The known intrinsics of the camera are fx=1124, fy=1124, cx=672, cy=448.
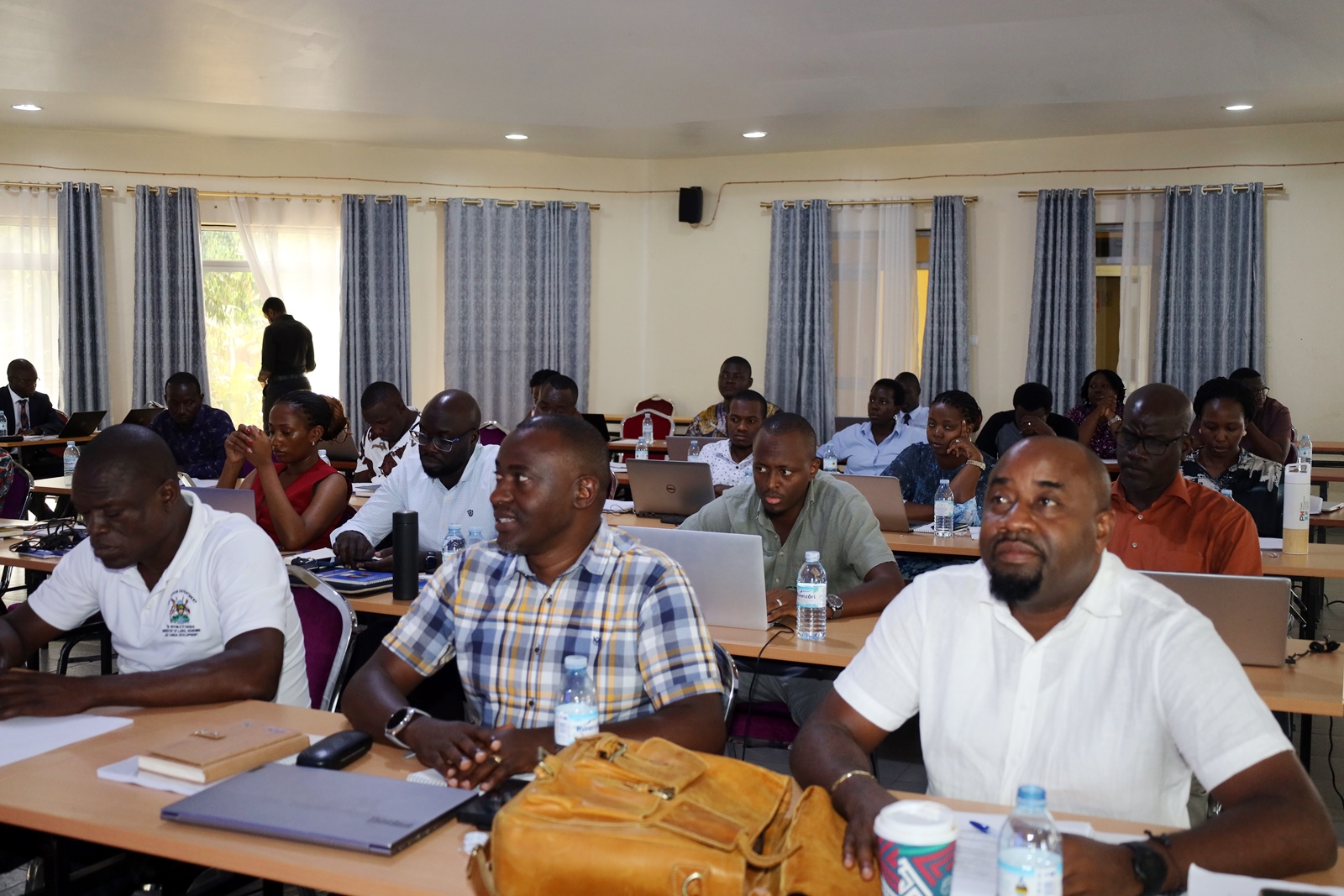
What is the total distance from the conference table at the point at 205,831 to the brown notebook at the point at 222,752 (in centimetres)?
5

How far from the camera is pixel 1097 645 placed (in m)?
1.95

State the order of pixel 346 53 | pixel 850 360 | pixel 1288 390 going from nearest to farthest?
pixel 346 53 → pixel 1288 390 → pixel 850 360

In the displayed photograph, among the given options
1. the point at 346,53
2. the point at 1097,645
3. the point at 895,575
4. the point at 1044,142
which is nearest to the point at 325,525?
the point at 895,575

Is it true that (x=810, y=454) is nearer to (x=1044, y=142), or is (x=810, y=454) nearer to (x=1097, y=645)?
(x=1097, y=645)

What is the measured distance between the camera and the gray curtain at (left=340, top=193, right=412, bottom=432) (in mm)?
10836

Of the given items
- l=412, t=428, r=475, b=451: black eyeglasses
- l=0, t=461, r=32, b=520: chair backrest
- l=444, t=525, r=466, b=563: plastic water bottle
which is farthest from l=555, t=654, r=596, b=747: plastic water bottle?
l=0, t=461, r=32, b=520: chair backrest

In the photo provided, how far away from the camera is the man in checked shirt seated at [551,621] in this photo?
2.28 meters

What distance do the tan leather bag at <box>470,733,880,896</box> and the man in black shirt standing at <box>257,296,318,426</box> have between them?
30.6 feet

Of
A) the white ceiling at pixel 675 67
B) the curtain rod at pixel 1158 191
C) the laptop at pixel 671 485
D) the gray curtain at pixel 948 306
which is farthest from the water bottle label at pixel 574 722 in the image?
the curtain rod at pixel 1158 191

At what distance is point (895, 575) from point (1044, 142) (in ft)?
24.7

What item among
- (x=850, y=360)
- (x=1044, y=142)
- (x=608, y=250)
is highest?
(x=1044, y=142)

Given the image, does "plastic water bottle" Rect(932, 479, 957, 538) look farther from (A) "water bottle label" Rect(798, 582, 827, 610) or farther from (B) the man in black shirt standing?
(B) the man in black shirt standing

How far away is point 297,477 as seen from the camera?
15.4 ft

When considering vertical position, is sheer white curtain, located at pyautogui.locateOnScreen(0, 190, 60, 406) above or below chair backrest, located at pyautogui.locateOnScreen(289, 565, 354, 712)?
above
